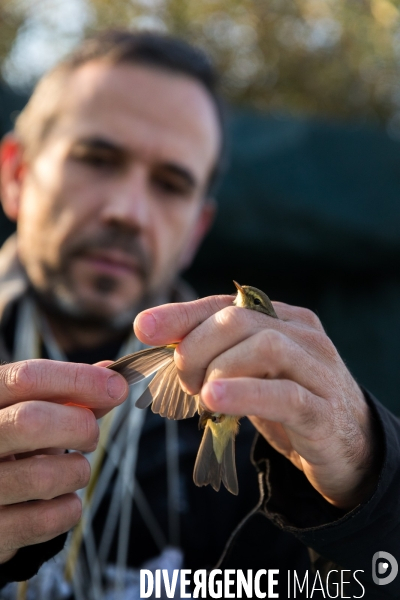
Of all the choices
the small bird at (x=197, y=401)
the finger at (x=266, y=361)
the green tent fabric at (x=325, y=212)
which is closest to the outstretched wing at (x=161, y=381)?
the small bird at (x=197, y=401)

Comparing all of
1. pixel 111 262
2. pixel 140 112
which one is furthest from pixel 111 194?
pixel 140 112

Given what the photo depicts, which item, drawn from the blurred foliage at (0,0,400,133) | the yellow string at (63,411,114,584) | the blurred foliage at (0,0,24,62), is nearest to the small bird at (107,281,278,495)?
the yellow string at (63,411,114,584)

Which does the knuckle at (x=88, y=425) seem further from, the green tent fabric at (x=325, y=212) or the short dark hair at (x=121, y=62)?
the green tent fabric at (x=325, y=212)

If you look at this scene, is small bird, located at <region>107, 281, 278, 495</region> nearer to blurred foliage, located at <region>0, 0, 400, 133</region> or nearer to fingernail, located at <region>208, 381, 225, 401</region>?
fingernail, located at <region>208, 381, 225, 401</region>

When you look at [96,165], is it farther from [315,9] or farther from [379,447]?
[315,9]

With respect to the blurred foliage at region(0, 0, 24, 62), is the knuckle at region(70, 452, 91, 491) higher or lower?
higher

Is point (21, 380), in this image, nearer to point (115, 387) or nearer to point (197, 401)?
point (115, 387)

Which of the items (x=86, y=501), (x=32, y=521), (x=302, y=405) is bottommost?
(x=86, y=501)
